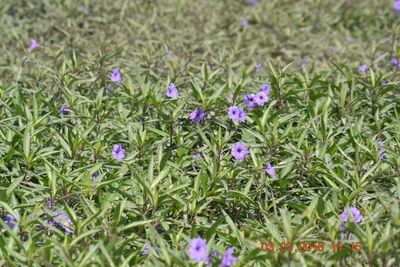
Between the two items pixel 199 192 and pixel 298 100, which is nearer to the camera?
pixel 199 192

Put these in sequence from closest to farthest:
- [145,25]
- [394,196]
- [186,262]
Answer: [186,262] < [394,196] < [145,25]

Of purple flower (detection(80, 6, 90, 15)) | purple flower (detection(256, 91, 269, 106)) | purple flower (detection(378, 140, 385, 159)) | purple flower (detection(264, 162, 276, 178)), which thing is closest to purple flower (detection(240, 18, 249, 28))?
purple flower (detection(80, 6, 90, 15))

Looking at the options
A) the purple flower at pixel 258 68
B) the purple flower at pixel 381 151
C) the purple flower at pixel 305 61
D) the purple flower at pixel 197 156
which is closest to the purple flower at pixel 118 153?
the purple flower at pixel 197 156

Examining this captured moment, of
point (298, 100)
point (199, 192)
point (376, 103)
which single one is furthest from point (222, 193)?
point (376, 103)

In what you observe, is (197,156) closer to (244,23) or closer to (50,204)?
(50,204)

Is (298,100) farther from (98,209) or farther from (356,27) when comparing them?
(356,27)
